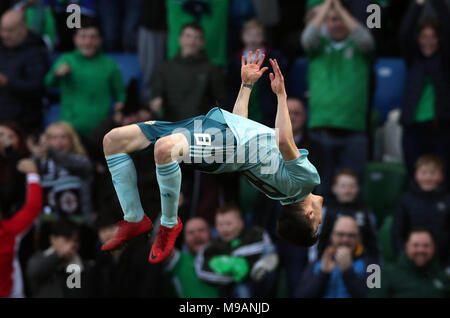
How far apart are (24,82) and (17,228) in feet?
5.05

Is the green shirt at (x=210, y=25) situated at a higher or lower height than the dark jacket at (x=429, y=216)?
higher

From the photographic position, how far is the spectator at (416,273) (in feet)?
23.9

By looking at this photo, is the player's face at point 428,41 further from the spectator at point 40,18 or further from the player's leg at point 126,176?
the player's leg at point 126,176

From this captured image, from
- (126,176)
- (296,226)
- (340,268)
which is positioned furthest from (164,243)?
(340,268)

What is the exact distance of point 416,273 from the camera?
7328 millimetres

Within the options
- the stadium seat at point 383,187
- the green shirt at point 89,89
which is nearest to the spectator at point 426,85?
the stadium seat at point 383,187

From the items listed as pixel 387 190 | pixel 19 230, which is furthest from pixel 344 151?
pixel 19 230

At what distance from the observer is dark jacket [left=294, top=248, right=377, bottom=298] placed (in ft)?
22.7

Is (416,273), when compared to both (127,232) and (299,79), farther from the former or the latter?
(127,232)

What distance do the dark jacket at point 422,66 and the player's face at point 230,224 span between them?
1.81 m

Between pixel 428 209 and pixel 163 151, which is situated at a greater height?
pixel 163 151

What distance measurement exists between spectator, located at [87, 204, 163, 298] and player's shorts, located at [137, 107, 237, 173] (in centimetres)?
225
